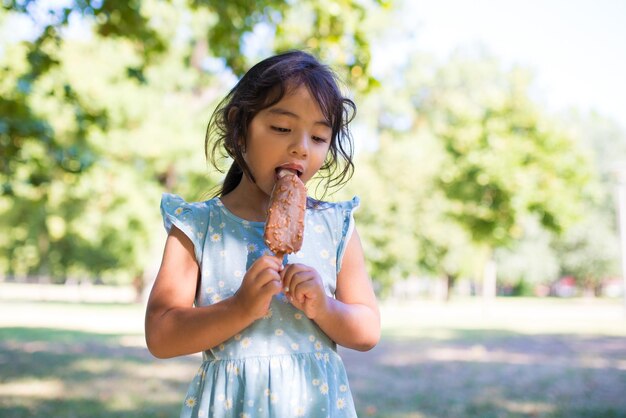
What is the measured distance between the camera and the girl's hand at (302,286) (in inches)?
59.2

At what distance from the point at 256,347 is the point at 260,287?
30cm

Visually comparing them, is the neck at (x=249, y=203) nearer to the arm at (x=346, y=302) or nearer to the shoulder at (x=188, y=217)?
the shoulder at (x=188, y=217)

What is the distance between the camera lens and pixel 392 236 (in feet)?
98.7

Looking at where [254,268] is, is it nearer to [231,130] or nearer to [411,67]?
[231,130]

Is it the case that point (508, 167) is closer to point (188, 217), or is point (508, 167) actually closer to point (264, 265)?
point (188, 217)

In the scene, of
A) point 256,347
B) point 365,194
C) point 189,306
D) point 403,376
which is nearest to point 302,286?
point 256,347

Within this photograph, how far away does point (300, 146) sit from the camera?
173 cm

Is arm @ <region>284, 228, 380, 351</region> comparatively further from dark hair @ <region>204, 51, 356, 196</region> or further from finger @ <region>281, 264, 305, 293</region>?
dark hair @ <region>204, 51, 356, 196</region>

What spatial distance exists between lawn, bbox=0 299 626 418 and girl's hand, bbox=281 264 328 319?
448cm

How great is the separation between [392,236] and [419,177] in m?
2.95

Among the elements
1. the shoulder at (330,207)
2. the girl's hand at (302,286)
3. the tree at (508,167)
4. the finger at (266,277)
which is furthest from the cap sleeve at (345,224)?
the tree at (508,167)

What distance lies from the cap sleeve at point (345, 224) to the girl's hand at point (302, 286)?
372mm

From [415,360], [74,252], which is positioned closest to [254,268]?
[415,360]

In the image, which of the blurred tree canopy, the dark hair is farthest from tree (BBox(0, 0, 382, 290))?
the dark hair
